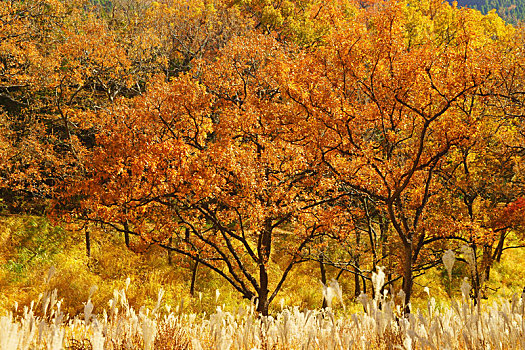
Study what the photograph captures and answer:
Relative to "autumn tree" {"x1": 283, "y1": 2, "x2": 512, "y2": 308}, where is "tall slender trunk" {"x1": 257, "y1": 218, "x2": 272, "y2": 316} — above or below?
below

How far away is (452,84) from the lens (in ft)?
31.9

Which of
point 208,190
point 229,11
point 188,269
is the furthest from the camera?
point 229,11

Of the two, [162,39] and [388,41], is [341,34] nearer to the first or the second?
[388,41]

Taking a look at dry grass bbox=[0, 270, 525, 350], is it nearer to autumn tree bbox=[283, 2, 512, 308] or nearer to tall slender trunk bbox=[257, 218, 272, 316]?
autumn tree bbox=[283, 2, 512, 308]

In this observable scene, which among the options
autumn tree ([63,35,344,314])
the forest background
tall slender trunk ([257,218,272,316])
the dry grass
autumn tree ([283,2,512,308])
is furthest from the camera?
tall slender trunk ([257,218,272,316])

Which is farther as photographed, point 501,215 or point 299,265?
point 299,265

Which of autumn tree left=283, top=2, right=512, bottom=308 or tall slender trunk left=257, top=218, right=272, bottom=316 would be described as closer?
autumn tree left=283, top=2, right=512, bottom=308

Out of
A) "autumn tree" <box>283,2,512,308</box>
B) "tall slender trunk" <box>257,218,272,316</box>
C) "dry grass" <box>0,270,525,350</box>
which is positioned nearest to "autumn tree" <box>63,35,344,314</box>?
"tall slender trunk" <box>257,218,272,316</box>

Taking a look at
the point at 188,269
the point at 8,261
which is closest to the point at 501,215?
the point at 188,269

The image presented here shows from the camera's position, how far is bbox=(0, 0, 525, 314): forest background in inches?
422

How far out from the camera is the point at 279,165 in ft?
43.9

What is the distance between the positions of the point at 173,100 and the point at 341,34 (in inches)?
304

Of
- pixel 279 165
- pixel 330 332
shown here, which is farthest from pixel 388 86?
pixel 330 332

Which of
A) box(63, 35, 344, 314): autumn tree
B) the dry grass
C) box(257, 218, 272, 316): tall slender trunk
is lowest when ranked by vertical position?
the dry grass
